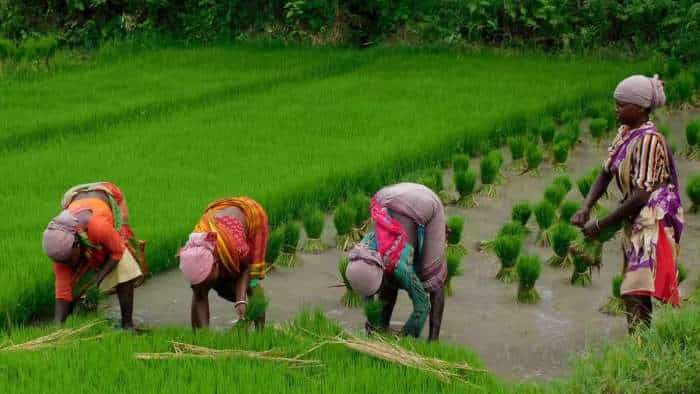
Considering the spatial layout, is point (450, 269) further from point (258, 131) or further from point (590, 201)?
point (258, 131)

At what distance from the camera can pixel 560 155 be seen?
29.3 ft

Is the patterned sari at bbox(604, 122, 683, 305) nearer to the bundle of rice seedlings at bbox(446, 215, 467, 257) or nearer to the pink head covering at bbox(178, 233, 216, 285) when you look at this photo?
the bundle of rice seedlings at bbox(446, 215, 467, 257)

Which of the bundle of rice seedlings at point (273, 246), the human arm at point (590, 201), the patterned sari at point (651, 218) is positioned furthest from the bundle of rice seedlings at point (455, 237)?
the patterned sari at point (651, 218)

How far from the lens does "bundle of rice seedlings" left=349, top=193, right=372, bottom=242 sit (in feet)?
24.1

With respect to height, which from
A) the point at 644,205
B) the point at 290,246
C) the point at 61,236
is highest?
the point at 644,205

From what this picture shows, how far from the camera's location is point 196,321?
5379 mm

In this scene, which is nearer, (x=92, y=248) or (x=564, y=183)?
(x=92, y=248)

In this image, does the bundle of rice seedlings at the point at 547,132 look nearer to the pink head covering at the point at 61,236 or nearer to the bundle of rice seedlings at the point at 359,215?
the bundle of rice seedlings at the point at 359,215

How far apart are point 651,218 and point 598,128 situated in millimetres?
4190

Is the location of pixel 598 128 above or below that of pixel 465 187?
above

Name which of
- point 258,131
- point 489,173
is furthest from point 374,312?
point 258,131

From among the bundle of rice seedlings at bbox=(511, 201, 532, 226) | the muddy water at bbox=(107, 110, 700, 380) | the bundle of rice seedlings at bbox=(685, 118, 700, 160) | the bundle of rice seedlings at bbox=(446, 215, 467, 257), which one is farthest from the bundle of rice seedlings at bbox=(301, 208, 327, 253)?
the bundle of rice seedlings at bbox=(685, 118, 700, 160)

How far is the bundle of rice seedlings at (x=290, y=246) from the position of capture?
6.98 metres

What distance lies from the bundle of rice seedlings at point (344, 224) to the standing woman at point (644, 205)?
6.90ft
